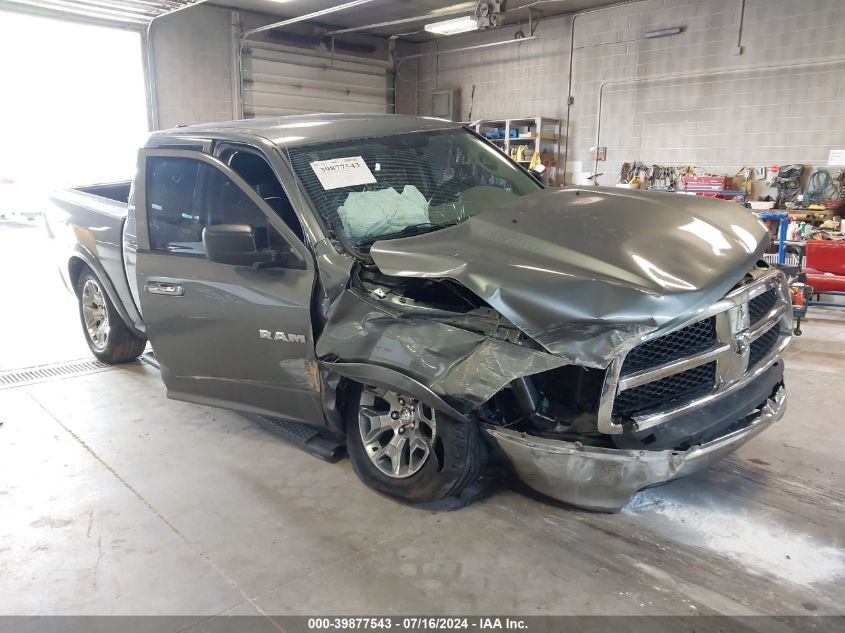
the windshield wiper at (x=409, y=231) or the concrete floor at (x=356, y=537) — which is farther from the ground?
the windshield wiper at (x=409, y=231)

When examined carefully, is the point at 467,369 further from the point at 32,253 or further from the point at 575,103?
the point at 32,253

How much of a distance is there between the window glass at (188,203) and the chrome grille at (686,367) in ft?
6.01

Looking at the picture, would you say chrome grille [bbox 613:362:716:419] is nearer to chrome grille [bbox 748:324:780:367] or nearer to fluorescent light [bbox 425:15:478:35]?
chrome grille [bbox 748:324:780:367]

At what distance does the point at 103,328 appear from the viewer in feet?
16.3

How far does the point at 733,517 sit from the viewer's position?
276 cm

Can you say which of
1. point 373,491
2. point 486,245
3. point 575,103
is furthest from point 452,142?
→ point 575,103

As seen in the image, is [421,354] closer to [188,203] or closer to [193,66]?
[188,203]

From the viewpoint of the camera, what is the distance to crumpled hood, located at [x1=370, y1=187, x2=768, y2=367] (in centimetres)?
216

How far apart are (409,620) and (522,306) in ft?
3.76

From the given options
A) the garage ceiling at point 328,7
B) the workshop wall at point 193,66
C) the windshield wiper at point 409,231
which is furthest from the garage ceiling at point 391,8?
the windshield wiper at point 409,231

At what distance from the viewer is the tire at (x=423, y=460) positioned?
259cm

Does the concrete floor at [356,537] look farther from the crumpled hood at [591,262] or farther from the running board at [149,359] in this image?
the running board at [149,359]

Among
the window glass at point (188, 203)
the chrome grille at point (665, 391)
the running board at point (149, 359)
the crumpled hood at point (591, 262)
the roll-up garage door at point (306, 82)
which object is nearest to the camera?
the crumpled hood at point (591, 262)

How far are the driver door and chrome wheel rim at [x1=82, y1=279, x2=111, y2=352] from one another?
5.19ft
